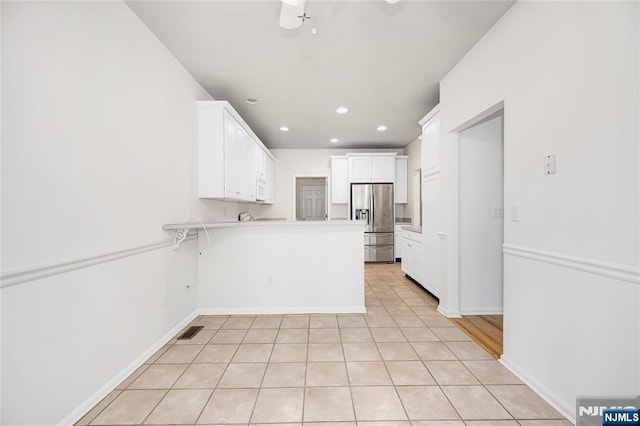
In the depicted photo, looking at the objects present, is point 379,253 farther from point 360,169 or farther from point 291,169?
point 291,169

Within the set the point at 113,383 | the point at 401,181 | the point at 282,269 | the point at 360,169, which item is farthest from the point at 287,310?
the point at 401,181

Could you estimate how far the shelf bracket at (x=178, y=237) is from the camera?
2461mm

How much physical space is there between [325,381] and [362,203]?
14.4ft

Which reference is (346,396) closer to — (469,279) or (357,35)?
(469,279)

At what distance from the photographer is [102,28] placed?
168cm

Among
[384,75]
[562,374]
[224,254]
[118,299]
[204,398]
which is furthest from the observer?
[224,254]

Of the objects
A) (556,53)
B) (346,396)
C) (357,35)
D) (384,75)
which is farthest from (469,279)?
(357,35)

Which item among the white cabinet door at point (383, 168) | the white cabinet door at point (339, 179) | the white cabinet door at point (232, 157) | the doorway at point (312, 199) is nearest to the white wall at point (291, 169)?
the white cabinet door at point (339, 179)

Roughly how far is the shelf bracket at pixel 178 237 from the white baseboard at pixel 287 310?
98cm

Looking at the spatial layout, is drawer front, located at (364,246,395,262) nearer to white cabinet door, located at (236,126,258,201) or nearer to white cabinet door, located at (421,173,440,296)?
white cabinet door, located at (421,173,440,296)

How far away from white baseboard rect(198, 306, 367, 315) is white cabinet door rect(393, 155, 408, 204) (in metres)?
3.63

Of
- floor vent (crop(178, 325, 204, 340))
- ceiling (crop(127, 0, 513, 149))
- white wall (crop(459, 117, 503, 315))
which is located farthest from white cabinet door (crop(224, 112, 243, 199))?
white wall (crop(459, 117, 503, 315))

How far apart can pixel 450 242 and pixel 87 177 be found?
3096 mm

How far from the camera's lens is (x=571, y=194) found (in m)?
1.47
